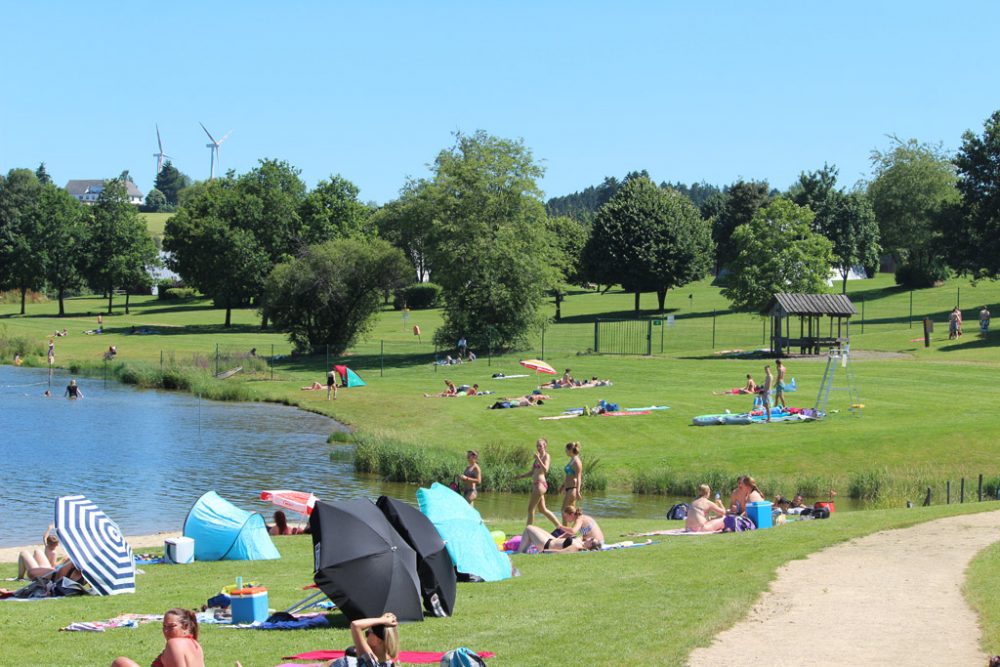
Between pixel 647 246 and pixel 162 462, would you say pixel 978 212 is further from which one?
pixel 162 462

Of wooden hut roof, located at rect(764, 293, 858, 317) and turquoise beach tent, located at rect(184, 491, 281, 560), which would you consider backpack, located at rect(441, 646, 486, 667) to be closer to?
turquoise beach tent, located at rect(184, 491, 281, 560)

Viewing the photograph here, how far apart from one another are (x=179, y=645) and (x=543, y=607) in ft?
18.9

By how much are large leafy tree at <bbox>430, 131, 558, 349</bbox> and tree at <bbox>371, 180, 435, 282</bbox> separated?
2.36 feet

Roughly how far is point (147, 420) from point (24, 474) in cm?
1358

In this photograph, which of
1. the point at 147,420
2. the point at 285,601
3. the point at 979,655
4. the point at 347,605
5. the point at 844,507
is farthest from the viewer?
the point at 147,420

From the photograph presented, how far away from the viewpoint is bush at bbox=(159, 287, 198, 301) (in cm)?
12788

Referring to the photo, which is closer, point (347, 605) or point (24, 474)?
point (347, 605)

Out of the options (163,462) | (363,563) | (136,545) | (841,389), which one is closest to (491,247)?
(841,389)

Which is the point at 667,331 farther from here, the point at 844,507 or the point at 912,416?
the point at 844,507

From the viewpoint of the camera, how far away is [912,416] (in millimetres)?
41312

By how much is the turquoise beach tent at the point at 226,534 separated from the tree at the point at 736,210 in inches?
3922

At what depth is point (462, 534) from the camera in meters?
18.1

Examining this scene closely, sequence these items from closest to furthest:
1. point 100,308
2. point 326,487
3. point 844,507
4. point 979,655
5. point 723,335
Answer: point 979,655
point 844,507
point 326,487
point 723,335
point 100,308

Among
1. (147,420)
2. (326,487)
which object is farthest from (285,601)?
(147,420)
